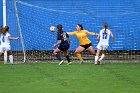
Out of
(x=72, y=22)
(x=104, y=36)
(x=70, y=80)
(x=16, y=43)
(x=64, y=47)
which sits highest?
(x=72, y=22)

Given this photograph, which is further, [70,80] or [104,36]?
[104,36]

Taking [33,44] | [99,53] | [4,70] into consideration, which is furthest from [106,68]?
[33,44]

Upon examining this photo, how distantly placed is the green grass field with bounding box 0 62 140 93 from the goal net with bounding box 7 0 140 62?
4.59 metres

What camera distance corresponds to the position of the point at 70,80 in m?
13.1

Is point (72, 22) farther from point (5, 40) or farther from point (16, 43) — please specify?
point (5, 40)

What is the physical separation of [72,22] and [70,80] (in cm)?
947

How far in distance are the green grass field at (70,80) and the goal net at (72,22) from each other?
4587mm

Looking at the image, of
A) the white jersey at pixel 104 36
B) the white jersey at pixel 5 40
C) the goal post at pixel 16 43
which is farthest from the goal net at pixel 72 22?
the white jersey at pixel 104 36

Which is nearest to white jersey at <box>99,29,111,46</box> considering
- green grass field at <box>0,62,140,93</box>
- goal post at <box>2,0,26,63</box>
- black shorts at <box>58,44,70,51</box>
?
black shorts at <box>58,44,70,51</box>

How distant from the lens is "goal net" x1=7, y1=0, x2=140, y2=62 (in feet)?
70.5

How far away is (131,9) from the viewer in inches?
874

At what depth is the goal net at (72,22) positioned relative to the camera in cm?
2148

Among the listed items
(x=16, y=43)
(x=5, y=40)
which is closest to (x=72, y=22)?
(x=16, y=43)

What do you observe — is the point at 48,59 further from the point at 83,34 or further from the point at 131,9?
the point at 131,9
